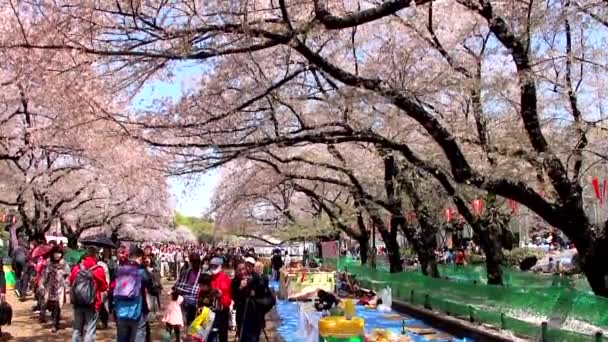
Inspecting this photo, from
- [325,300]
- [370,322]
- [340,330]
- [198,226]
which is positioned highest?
[198,226]

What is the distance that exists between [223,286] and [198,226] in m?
104

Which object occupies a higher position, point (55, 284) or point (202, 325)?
point (55, 284)

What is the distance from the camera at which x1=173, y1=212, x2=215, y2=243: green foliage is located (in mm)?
100113

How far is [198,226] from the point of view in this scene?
11188 cm

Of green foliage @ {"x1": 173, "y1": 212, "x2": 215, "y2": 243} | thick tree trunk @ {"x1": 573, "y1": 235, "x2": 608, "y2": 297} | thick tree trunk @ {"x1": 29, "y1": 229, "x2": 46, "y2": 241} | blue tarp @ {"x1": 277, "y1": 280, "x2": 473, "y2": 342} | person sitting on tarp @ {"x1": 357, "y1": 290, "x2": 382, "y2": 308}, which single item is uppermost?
green foliage @ {"x1": 173, "y1": 212, "x2": 215, "y2": 243}

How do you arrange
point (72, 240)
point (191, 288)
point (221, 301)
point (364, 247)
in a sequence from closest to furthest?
point (221, 301)
point (191, 288)
point (364, 247)
point (72, 240)

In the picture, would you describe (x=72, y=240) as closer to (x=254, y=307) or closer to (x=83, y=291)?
(x=83, y=291)

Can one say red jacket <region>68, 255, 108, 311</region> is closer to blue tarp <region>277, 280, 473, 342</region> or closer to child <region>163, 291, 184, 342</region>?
child <region>163, 291, 184, 342</region>

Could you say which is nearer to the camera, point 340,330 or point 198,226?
point 340,330

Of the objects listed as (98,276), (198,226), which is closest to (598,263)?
(98,276)

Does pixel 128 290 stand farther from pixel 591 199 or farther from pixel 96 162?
pixel 591 199

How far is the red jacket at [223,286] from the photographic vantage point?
29.8 feet

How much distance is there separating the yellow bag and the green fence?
4.46 metres

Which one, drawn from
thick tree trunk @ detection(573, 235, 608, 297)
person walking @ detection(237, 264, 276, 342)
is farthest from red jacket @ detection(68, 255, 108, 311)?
thick tree trunk @ detection(573, 235, 608, 297)
